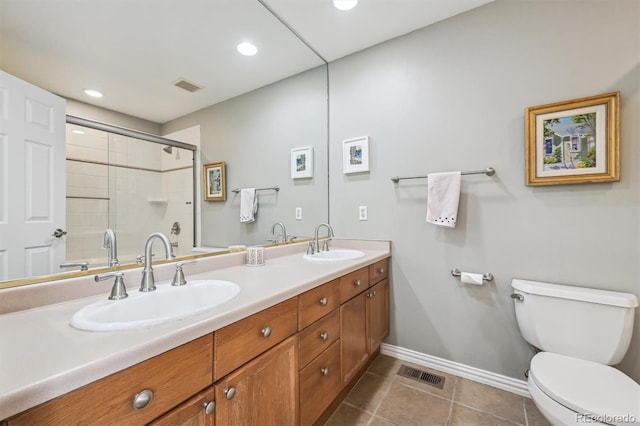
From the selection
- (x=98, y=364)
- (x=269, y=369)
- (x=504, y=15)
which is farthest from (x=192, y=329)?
(x=504, y=15)

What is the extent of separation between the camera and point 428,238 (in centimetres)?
192

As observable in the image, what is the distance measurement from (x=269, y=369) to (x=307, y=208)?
1.40 meters

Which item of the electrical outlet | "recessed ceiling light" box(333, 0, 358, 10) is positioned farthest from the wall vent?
"recessed ceiling light" box(333, 0, 358, 10)

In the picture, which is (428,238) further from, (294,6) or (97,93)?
(97,93)

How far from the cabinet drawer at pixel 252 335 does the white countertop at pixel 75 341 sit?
0.11 ft

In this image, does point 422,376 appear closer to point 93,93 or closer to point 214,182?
point 214,182

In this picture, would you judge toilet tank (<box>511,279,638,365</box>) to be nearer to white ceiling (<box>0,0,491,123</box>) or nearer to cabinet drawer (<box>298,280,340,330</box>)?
cabinet drawer (<box>298,280,340,330</box>)

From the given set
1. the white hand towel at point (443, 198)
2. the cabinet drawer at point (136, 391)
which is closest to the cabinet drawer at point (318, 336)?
the cabinet drawer at point (136, 391)

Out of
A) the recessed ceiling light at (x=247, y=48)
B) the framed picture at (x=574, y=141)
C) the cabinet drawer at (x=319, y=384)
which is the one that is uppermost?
the recessed ceiling light at (x=247, y=48)

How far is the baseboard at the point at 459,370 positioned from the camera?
1.64 metres

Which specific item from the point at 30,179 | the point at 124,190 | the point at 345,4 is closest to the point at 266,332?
the point at 124,190

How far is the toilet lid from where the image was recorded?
0.95 metres

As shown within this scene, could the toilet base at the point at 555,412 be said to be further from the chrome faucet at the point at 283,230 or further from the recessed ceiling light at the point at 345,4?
the recessed ceiling light at the point at 345,4

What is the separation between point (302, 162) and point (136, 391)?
1.82m
